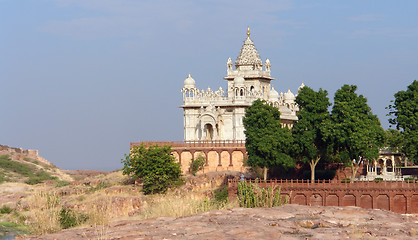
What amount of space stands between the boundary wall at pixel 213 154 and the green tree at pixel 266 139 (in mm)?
8550

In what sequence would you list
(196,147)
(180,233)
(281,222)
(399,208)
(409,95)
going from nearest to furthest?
(180,233), (281,222), (399,208), (409,95), (196,147)

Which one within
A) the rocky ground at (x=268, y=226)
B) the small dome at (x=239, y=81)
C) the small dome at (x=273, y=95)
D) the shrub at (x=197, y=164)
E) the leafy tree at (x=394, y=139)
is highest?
the small dome at (x=239, y=81)

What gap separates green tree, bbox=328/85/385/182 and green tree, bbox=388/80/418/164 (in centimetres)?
254

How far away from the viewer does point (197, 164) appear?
7681cm

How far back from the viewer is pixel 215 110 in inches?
3297

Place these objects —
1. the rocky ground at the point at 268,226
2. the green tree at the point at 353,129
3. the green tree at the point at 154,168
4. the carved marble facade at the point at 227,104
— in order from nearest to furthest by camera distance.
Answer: the rocky ground at the point at 268,226
the green tree at the point at 353,129
the green tree at the point at 154,168
the carved marble facade at the point at 227,104

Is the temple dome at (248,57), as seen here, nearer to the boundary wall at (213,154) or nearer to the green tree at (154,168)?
the boundary wall at (213,154)

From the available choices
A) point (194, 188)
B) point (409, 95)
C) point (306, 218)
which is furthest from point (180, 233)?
point (409, 95)

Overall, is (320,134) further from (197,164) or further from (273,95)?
(273,95)

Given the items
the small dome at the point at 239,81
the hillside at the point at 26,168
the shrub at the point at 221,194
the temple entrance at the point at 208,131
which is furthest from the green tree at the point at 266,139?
the hillside at the point at 26,168

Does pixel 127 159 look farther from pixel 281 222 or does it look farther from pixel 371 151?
pixel 281 222

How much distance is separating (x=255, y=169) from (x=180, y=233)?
50639mm

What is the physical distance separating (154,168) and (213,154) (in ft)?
30.9

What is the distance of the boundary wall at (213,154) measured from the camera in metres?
78.0
